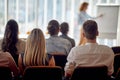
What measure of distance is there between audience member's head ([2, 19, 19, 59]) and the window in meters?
3.01

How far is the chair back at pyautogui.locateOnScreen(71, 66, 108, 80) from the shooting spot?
8.12 ft

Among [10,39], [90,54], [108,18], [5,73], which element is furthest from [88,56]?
[108,18]

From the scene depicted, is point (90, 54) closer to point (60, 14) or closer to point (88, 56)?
point (88, 56)

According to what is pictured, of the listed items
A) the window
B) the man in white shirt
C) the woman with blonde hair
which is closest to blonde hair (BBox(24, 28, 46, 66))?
the woman with blonde hair

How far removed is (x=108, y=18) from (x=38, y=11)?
6.21 feet

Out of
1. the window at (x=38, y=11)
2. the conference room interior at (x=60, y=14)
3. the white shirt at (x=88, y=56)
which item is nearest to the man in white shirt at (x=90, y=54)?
the white shirt at (x=88, y=56)

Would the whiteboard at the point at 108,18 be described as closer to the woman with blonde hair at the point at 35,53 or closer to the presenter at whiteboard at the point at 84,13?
the presenter at whiteboard at the point at 84,13

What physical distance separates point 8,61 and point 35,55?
13.1 inches

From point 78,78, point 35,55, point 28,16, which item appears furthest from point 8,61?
point 28,16

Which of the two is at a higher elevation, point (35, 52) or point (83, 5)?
point (83, 5)

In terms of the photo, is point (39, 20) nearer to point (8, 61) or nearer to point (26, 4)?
point (26, 4)

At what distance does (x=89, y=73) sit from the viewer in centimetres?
251

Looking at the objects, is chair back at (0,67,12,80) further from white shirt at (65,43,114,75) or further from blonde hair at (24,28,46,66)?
white shirt at (65,43,114,75)

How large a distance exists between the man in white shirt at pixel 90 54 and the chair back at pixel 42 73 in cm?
31
